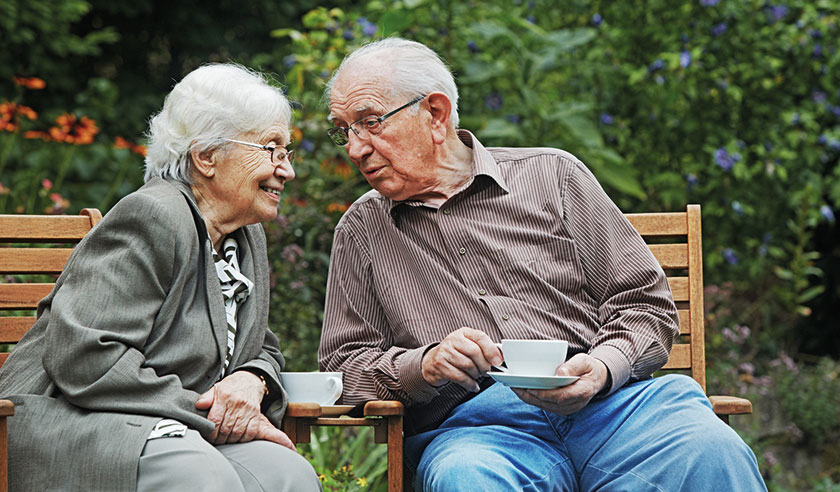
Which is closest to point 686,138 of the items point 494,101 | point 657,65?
point 657,65

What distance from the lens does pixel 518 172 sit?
3.02 m

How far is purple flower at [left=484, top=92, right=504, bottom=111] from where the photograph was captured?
5.14m

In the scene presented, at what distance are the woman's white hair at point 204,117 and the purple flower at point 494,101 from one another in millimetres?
2550

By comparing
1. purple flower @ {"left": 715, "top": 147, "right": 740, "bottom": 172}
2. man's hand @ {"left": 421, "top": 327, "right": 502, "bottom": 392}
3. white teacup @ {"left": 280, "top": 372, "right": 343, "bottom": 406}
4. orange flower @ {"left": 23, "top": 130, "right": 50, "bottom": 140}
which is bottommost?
purple flower @ {"left": 715, "top": 147, "right": 740, "bottom": 172}

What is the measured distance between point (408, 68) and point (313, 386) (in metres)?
0.97

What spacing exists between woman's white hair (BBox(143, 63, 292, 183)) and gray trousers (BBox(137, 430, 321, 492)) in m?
0.74

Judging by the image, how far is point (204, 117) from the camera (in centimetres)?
265

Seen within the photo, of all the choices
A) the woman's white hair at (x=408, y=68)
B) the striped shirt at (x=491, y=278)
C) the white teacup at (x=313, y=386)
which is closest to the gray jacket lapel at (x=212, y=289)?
the white teacup at (x=313, y=386)

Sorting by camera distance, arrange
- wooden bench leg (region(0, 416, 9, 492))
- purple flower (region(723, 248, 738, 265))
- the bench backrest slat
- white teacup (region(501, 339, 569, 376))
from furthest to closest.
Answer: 1. purple flower (region(723, 248, 738, 265))
2. the bench backrest slat
3. white teacup (region(501, 339, 569, 376))
4. wooden bench leg (region(0, 416, 9, 492))

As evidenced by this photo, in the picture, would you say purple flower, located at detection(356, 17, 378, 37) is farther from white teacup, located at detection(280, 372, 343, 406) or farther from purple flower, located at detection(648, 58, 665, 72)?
white teacup, located at detection(280, 372, 343, 406)

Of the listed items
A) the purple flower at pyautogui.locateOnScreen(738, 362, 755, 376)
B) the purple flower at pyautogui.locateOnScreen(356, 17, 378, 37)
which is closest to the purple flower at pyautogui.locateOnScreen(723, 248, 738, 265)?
the purple flower at pyautogui.locateOnScreen(738, 362, 755, 376)

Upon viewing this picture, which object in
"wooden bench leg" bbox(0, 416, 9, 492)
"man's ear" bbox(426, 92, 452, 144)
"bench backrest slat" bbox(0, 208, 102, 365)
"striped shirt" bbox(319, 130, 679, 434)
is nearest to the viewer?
"wooden bench leg" bbox(0, 416, 9, 492)

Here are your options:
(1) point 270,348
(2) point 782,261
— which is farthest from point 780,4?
(1) point 270,348

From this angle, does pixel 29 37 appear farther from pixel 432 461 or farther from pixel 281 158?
pixel 432 461
